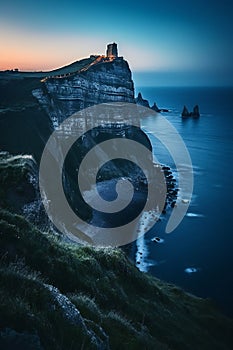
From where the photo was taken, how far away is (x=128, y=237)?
62.6m

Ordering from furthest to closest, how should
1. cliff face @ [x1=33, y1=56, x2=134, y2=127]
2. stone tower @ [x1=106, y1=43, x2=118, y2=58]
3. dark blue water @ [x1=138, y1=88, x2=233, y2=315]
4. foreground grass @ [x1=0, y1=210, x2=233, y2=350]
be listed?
stone tower @ [x1=106, y1=43, x2=118, y2=58]
cliff face @ [x1=33, y1=56, x2=134, y2=127]
dark blue water @ [x1=138, y1=88, x2=233, y2=315]
foreground grass @ [x1=0, y1=210, x2=233, y2=350]

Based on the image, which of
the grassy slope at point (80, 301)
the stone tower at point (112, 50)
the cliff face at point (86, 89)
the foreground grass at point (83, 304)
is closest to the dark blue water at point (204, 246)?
the grassy slope at point (80, 301)

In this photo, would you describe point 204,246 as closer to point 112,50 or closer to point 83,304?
point 83,304

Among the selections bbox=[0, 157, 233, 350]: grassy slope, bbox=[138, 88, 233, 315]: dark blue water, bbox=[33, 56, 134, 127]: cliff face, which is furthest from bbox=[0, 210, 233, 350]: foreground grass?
bbox=[33, 56, 134, 127]: cliff face

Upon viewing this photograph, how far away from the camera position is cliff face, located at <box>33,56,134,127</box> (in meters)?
92.3

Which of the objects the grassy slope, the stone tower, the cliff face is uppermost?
the stone tower

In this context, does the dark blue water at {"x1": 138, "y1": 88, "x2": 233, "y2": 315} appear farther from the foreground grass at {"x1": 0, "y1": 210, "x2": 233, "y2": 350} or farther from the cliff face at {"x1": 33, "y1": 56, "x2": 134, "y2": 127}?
the cliff face at {"x1": 33, "y1": 56, "x2": 134, "y2": 127}

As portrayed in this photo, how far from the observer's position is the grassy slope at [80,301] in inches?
314

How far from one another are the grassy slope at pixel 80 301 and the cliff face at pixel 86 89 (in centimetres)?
6830

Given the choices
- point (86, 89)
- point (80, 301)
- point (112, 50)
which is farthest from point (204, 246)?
point (112, 50)

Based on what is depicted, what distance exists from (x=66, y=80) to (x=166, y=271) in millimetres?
73782

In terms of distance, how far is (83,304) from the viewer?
12.1 metres

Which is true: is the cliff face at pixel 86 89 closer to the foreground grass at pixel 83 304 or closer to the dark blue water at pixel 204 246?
the dark blue water at pixel 204 246

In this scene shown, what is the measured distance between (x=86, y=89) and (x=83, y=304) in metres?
A: 104
